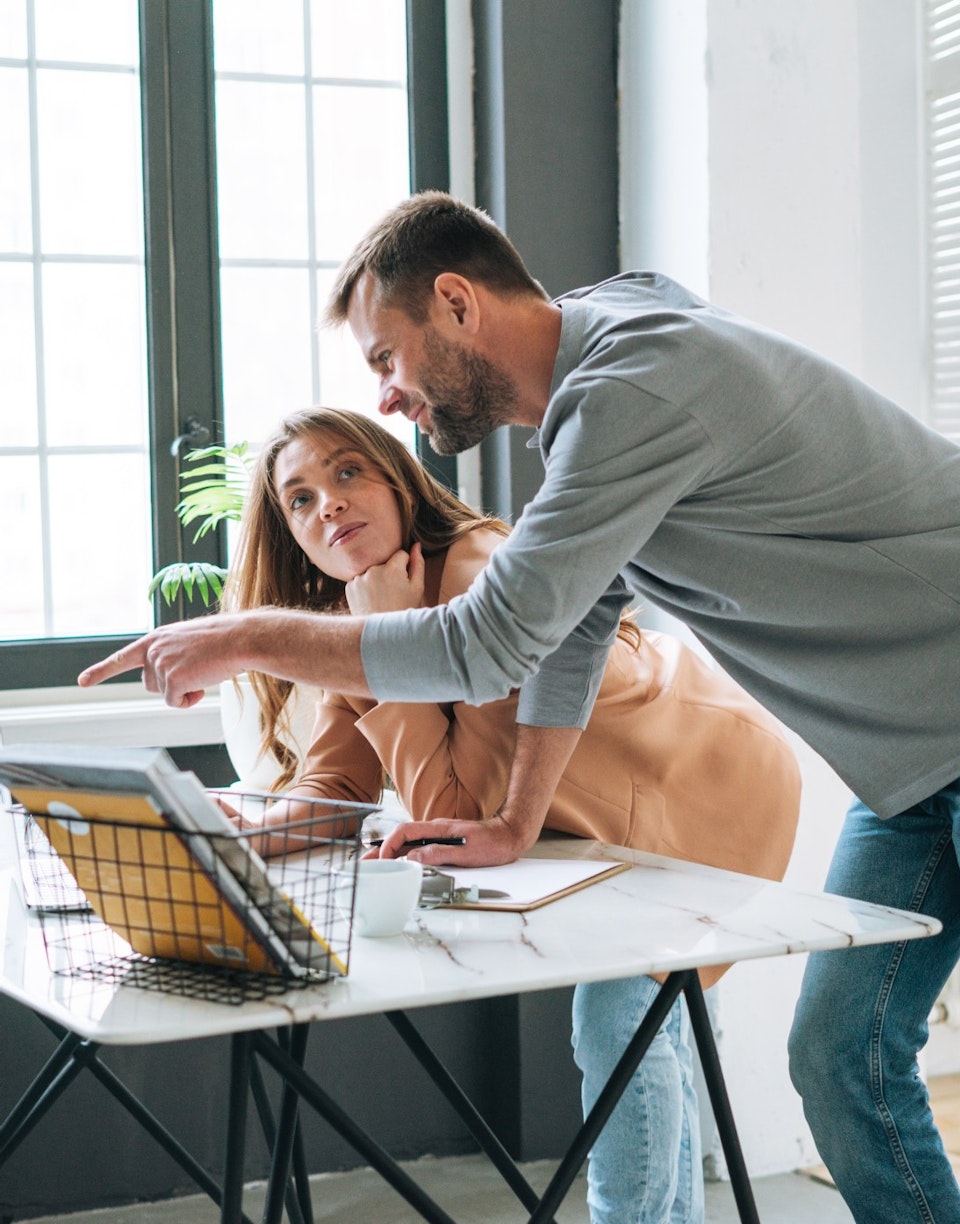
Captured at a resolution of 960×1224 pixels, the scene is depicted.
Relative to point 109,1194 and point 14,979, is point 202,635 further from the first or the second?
point 109,1194

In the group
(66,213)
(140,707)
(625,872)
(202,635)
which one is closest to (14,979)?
(202,635)

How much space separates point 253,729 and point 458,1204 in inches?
41.5

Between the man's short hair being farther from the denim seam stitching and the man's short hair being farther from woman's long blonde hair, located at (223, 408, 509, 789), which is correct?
the denim seam stitching

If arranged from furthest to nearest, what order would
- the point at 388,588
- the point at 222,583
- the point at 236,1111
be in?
the point at 222,583
the point at 388,588
the point at 236,1111

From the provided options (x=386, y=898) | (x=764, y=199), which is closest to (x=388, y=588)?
(x=386, y=898)

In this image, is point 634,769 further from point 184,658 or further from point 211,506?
point 211,506

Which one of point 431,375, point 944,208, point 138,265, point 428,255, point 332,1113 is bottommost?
point 332,1113

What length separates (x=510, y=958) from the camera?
4.24 feet

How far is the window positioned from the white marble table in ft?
4.70

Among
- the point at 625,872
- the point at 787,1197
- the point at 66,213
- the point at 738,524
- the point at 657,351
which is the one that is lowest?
the point at 787,1197

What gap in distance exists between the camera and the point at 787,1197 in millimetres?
2670

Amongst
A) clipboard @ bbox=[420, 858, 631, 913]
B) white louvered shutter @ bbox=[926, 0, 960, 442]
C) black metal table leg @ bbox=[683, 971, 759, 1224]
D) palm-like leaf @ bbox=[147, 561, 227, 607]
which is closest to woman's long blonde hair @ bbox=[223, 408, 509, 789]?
palm-like leaf @ bbox=[147, 561, 227, 607]

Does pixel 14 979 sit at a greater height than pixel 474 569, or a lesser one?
lesser

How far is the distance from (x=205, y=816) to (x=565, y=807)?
0.79m
